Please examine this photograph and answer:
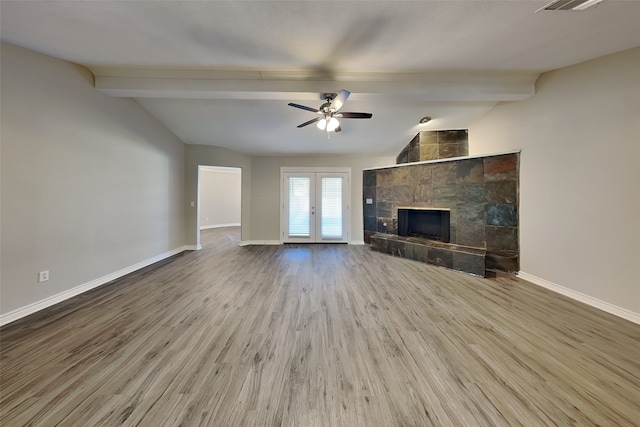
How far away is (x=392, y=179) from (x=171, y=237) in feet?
17.4

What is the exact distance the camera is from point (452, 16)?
6.51ft

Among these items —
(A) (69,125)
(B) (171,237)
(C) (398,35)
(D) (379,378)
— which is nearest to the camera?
(D) (379,378)

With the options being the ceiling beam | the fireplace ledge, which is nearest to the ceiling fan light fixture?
the ceiling beam

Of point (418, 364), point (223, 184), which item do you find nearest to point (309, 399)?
point (418, 364)

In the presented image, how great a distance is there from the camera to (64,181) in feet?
8.77

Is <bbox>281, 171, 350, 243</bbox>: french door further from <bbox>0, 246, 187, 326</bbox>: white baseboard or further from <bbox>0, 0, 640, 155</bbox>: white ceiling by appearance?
<bbox>0, 246, 187, 326</bbox>: white baseboard

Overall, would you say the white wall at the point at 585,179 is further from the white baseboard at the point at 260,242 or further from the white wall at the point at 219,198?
the white wall at the point at 219,198

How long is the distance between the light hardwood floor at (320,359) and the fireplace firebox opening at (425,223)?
1.57m

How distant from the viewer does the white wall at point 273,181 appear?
620cm

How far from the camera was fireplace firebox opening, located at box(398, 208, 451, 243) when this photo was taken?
14.3 feet

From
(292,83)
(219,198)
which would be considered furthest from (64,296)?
(219,198)

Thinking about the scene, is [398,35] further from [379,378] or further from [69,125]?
[69,125]

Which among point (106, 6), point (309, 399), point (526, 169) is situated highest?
point (106, 6)

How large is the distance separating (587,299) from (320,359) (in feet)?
11.2
